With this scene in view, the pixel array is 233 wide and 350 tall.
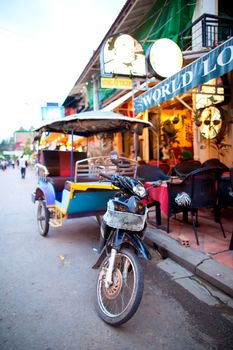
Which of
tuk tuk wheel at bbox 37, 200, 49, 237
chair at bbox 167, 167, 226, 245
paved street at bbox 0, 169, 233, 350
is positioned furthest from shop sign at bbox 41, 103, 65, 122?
paved street at bbox 0, 169, 233, 350

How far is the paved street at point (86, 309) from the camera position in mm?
2434

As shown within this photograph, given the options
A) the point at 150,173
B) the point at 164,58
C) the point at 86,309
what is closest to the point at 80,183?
the point at 150,173

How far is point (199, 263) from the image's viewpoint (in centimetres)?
384

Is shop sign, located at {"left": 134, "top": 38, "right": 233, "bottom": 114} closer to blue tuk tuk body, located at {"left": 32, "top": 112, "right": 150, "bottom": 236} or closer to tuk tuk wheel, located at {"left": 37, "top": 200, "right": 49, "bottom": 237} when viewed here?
blue tuk tuk body, located at {"left": 32, "top": 112, "right": 150, "bottom": 236}

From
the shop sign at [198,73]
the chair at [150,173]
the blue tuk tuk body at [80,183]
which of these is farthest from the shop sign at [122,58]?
the chair at [150,173]

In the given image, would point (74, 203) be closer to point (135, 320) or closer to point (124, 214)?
point (124, 214)

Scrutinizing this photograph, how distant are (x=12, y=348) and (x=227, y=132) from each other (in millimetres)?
8722

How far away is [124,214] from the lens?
2895mm

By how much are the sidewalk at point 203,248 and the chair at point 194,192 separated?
0.85 ft

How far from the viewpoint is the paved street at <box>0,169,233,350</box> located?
2.43 m

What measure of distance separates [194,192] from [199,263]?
1.32m

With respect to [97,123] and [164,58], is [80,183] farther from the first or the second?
[164,58]

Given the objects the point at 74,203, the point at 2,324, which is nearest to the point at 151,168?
the point at 74,203

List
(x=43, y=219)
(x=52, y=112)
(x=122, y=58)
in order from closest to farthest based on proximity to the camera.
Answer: (x=43, y=219)
(x=122, y=58)
(x=52, y=112)
